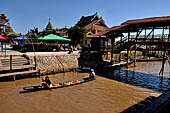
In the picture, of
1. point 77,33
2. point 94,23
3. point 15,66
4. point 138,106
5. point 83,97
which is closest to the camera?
point 138,106

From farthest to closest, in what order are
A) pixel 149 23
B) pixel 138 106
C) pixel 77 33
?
pixel 77 33 < pixel 149 23 < pixel 138 106

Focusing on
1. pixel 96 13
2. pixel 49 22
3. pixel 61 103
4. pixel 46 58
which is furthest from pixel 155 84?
pixel 49 22

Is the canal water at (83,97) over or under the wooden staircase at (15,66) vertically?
under

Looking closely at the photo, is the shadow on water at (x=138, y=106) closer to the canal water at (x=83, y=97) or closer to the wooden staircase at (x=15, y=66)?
the canal water at (x=83, y=97)

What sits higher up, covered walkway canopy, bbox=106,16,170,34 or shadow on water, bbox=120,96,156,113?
covered walkway canopy, bbox=106,16,170,34

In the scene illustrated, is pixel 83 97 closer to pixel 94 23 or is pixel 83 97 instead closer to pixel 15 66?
pixel 15 66

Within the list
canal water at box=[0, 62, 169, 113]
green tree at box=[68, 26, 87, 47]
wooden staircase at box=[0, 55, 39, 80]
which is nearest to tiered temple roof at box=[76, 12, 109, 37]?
green tree at box=[68, 26, 87, 47]

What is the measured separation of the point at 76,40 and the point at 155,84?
64.0ft

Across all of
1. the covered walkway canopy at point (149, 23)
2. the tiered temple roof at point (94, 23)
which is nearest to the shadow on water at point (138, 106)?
the covered walkway canopy at point (149, 23)

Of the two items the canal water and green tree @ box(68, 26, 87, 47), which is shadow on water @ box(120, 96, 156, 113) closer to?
the canal water

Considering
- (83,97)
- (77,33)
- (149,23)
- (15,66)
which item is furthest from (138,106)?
(77,33)

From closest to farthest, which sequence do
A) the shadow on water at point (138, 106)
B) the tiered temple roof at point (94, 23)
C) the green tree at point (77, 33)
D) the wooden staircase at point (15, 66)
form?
the shadow on water at point (138, 106)
the wooden staircase at point (15, 66)
the green tree at point (77, 33)
the tiered temple roof at point (94, 23)

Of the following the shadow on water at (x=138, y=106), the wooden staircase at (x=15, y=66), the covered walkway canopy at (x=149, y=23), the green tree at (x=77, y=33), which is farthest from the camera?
the green tree at (x=77, y=33)

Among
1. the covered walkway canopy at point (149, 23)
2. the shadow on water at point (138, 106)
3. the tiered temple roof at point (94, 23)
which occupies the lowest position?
the shadow on water at point (138, 106)
